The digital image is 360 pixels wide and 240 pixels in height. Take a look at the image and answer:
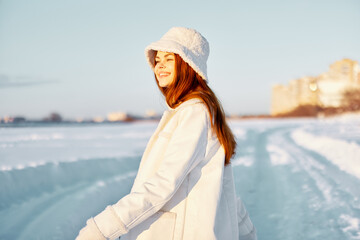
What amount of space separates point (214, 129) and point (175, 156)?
0.85ft

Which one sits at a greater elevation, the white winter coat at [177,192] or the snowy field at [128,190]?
the white winter coat at [177,192]

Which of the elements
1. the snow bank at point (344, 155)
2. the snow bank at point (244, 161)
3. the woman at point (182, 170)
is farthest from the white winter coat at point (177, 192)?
the snow bank at point (244, 161)

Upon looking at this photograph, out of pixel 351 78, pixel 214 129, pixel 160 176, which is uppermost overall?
pixel 214 129

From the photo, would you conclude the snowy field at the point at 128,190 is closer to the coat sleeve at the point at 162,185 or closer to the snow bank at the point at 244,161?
the snow bank at the point at 244,161

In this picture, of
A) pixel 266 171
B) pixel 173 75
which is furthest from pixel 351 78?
pixel 173 75

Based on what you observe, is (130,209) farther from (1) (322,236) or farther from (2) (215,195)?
(1) (322,236)

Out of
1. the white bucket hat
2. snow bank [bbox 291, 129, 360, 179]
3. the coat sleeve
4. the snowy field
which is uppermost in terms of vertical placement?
the white bucket hat

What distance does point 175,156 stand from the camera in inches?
56.1

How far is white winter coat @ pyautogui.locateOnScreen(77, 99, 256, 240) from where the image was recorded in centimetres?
138

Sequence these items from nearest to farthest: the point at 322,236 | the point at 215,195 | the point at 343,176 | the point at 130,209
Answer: the point at 130,209 < the point at 215,195 < the point at 322,236 < the point at 343,176

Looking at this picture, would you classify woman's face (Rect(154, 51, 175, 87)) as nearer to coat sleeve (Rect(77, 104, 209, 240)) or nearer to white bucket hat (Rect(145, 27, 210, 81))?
white bucket hat (Rect(145, 27, 210, 81))

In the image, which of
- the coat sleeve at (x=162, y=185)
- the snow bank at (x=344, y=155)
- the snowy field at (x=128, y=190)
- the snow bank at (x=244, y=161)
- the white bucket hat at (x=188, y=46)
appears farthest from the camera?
the snow bank at (x=244, y=161)

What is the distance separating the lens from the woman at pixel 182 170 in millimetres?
1391

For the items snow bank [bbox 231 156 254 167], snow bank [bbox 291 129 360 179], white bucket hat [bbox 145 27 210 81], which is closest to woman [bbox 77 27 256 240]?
white bucket hat [bbox 145 27 210 81]
